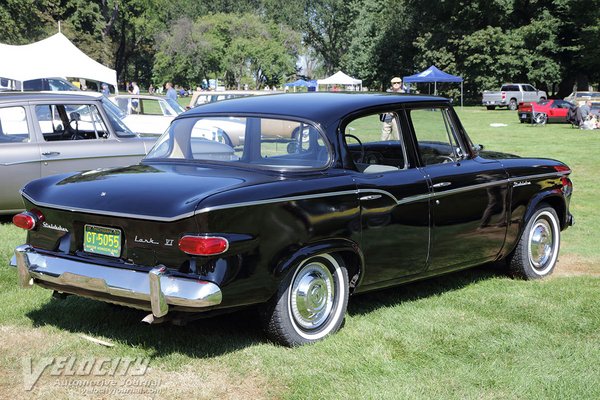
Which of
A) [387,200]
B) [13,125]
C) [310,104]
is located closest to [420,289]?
[387,200]

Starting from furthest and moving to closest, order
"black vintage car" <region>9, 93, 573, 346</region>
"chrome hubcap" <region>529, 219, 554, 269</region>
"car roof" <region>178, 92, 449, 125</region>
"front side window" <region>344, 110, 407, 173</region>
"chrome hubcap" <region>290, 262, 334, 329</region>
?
1. "chrome hubcap" <region>529, 219, 554, 269</region>
2. "front side window" <region>344, 110, 407, 173</region>
3. "car roof" <region>178, 92, 449, 125</region>
4. "chrome hubcap" <region>290, 262, 334, 329</region>
5. "black vintage car" <region>9, 93, 573, 346</region>

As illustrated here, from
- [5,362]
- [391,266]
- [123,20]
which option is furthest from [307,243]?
[123,20]

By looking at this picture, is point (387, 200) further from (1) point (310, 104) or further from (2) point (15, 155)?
(2) point (15, 155)

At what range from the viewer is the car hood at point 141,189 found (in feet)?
14.4

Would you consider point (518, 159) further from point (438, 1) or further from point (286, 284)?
point (438, 1)

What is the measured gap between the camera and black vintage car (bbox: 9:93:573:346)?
4348 mm

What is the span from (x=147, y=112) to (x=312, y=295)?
46.5ft

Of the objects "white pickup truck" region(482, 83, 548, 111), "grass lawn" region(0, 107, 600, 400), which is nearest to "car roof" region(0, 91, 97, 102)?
"grass lawn" region(0, 107, 600, 400)

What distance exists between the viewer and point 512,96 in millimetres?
50656

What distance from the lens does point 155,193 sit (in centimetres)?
452

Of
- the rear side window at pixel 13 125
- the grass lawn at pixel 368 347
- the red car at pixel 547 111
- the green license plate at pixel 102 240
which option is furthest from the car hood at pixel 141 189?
the red car at pixel 547 111

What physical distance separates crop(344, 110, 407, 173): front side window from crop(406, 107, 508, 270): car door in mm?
159

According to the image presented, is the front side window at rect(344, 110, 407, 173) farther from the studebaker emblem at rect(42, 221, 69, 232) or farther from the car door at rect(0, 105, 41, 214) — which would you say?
the car door at rect(0, 105, 41, 214)

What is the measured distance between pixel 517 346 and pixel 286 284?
156 centimetres
